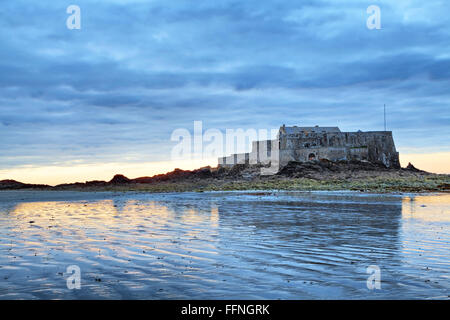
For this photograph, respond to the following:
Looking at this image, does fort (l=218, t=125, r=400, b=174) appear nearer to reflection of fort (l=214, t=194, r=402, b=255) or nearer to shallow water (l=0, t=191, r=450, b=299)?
reflection of fort (l=214, t=194, r=402, b=255)

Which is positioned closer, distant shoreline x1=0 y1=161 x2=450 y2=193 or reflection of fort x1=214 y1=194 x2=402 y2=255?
reflection of fort x1=214 y1=194 x2=402 y2=255

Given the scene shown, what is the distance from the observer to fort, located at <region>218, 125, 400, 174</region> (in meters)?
80.2

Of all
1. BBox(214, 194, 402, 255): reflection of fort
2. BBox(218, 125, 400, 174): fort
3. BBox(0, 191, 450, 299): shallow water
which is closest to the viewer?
BBox(0, 191, 450, 299): shallow water

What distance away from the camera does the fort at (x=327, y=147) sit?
8019cm

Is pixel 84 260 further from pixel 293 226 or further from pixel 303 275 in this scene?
pixel 293 226

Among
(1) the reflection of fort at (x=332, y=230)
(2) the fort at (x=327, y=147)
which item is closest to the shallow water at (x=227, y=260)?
(1) the reflection of fort at (x=332, y=230)

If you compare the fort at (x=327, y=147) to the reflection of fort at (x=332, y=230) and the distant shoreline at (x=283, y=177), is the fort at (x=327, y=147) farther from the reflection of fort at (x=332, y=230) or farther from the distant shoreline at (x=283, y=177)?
the reflection of fort at (x=332, y=230)

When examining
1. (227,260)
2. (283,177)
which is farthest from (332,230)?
(283,177)

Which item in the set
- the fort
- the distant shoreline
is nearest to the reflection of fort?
the distant shoreline

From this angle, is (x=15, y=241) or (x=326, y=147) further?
(x=326, y=147)
